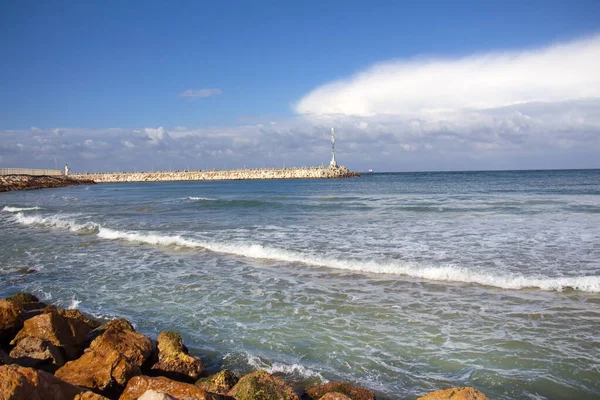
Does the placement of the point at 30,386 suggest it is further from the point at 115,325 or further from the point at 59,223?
the point at 59,223

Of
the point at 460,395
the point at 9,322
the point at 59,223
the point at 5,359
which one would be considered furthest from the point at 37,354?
the point at 59,223

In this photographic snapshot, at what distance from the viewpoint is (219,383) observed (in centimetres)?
475

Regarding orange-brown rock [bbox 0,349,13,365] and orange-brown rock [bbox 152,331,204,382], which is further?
orange-brown rock [bbox 152,331,204,382]

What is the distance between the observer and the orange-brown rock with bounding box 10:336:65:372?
5328mm

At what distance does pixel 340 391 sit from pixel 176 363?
6.97 feet

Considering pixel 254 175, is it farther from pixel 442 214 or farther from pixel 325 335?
pixel 325 335

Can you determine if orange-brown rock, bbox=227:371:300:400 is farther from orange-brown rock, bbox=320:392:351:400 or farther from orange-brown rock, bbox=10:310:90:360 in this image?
orange-brown rock, bbox=10:310:90:360

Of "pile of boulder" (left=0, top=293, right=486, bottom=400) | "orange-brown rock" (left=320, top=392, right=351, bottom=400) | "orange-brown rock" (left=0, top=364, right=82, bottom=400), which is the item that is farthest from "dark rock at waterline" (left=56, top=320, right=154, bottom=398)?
"orange-brown rock" (left=320, top=392, right=351, bottom=400)

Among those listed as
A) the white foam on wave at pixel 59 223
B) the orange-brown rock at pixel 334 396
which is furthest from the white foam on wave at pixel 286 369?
the white foam on wave at pixel 59 223

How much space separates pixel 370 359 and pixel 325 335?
1.03m

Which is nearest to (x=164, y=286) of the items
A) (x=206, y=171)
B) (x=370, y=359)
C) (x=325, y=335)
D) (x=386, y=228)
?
(x=325, y=335)

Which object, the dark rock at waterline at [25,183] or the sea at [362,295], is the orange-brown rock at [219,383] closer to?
the sea at [362,295]

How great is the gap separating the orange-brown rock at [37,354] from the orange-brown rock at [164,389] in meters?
1.70

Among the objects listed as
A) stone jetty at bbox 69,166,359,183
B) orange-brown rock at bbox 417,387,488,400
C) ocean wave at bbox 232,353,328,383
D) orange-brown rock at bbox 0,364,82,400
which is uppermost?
stone jetty at bbox 69,166,359,183
